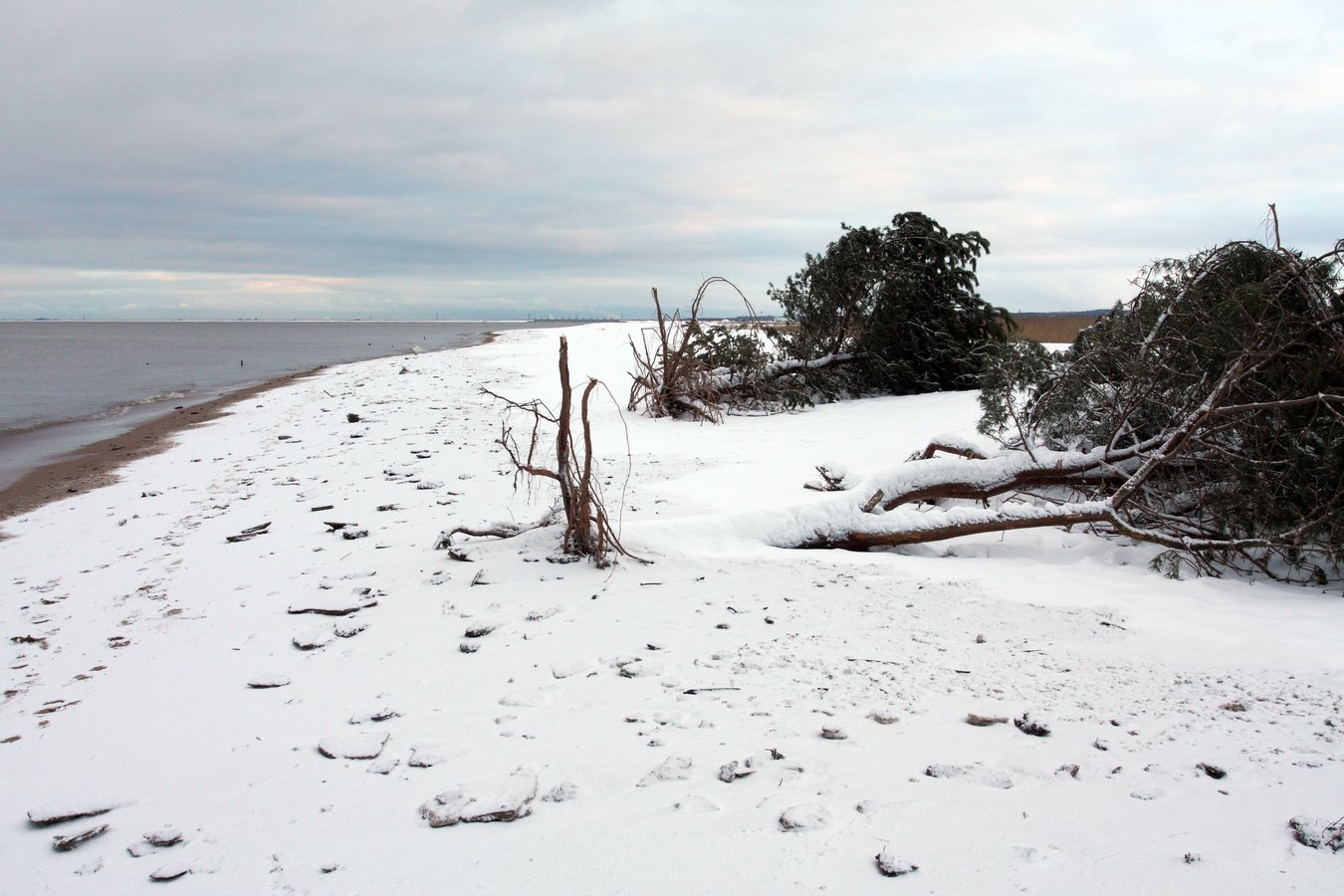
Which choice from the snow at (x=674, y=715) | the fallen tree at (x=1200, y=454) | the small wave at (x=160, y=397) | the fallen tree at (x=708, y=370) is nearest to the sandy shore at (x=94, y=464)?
the small wave at (x=160, y=397)

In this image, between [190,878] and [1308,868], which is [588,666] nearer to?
[190,878]

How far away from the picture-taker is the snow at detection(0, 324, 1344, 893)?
1930 mm

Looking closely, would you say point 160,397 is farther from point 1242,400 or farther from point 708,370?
point 1242,400

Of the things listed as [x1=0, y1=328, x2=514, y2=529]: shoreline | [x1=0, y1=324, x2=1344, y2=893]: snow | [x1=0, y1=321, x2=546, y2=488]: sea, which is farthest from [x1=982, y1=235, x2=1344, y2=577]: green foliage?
[x1=0, y1=321, x2=546, y2=488]: sea

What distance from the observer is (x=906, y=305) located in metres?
11.3

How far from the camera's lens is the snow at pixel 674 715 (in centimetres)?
193

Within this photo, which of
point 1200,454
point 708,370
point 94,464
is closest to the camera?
point 1200,454

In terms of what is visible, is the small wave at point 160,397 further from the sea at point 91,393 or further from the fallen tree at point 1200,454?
the fallen tree at point 1200,454

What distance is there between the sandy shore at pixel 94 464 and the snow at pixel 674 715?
11.0 feet

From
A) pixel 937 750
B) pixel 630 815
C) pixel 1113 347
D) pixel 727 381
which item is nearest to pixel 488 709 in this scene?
pixel 630 815

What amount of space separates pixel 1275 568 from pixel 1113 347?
1907mm

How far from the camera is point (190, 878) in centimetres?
194

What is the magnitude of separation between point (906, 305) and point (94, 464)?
10932 mm

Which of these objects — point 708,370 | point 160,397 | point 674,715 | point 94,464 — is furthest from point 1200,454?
point 160,397
